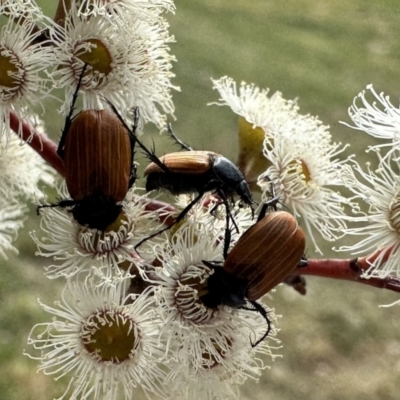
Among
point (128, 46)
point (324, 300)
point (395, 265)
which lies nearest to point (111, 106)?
point (128, 46)

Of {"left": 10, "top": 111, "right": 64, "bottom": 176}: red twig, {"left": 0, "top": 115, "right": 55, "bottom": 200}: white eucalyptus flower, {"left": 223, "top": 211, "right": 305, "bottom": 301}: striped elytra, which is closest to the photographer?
{"left": 223, "top": 211, "right": 305, "bottom": 301}: striped elytra

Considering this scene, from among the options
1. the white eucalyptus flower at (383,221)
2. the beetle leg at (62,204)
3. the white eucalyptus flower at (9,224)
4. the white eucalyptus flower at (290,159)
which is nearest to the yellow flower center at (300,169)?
the white eucalyptus flower at (290,159)

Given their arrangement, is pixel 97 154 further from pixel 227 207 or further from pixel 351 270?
pixel 351 270

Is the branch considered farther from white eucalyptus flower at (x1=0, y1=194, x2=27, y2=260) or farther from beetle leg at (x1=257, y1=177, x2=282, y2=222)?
white eucalyptus flower at (x1=0, y1=194, x2=27, y2=260)

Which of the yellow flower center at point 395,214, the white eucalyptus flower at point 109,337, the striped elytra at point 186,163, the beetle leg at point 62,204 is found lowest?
the white eucalyptus flower at point 109,337

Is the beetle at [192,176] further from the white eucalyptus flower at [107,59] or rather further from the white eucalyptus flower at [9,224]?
the white eucalyptus flower at [9,224]

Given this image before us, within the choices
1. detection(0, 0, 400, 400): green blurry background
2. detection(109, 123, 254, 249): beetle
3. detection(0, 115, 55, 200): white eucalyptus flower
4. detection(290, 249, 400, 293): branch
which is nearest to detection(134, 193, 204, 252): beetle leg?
detection(109, 123, 254, 249): beetle
